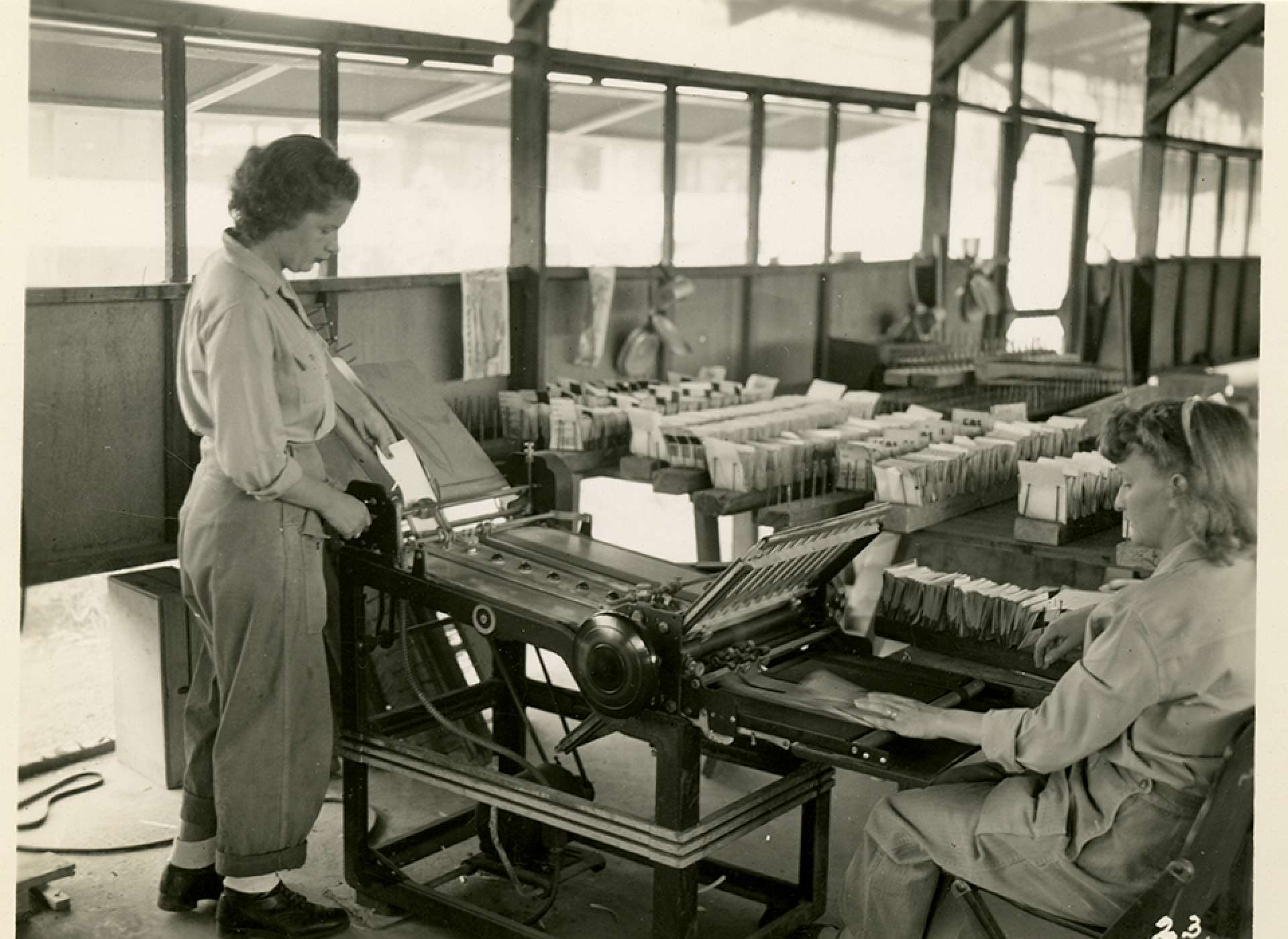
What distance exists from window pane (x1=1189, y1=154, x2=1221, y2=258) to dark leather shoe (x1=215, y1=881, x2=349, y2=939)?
9634mm

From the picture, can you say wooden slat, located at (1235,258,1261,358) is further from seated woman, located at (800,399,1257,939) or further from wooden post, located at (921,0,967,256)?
seated woman, located at (800,399,1257,939)

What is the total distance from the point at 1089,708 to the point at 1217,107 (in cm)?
947

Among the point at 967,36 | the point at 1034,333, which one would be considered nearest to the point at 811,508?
the point at 967,36

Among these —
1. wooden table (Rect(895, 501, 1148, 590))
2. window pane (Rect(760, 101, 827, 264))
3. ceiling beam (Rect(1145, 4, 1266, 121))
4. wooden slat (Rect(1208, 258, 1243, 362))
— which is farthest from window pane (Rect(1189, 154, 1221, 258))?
wooden table (Rect(895, 501, 1148, 590))

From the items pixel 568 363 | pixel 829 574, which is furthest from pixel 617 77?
pixel 829 574

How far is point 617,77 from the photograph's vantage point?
6633 mm

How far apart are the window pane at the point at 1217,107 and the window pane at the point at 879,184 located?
240 cm

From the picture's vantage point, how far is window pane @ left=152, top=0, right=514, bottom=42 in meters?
4.80

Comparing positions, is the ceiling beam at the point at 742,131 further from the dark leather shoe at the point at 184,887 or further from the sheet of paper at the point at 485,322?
the dark leather shoe at the point at 184,887

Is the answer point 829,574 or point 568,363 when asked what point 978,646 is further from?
point 568,363

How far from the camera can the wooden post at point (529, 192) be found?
239 inches

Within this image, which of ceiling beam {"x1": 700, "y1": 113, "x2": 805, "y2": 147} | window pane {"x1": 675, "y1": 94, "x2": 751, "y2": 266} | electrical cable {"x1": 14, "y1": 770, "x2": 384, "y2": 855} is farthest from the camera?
ceiling beam {"x1": 700, "y1": 113, "x2": 805, "y2": 147}

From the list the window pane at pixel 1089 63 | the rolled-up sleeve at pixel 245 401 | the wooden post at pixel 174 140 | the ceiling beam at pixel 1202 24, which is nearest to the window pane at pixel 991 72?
the window pane at pixel 1089 63

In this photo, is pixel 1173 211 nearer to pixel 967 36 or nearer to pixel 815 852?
pixel 967 36
